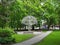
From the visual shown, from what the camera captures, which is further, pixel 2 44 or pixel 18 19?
pixel 18 19

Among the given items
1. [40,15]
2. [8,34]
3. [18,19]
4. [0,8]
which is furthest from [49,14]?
[8,34]

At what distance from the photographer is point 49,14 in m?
68.5

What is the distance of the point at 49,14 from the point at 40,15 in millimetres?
3191

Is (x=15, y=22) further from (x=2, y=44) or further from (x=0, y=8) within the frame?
(x=2, y=44)

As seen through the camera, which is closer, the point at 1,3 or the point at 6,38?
the point at 6,38

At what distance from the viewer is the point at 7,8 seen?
27703 mm

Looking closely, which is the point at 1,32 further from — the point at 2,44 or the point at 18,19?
the point at 18,19

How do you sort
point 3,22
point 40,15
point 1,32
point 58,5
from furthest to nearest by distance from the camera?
point 40,15
point 3,22
point 58,5
point 1,32

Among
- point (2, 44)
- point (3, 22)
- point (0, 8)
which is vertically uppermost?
point (0, 8)

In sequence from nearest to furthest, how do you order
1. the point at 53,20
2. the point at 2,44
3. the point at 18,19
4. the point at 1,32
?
the point at 2,44, the point at 1,32, the point at 18,19, the point at 53,20

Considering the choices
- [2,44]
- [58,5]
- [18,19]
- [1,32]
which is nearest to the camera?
[2,44]

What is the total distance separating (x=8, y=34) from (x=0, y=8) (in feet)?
19.4

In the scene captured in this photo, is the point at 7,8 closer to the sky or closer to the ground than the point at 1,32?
closer to the sky

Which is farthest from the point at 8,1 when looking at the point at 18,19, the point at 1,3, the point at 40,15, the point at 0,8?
the point at 40,15
